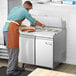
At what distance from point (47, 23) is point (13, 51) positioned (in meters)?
1.13

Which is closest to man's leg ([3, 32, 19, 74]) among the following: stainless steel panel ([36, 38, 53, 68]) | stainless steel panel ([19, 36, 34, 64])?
stainless steel panel ([19, 36, 34, 64])

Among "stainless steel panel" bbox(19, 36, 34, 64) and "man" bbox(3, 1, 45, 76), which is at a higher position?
"man" bbox(3, 1, 45, 76)

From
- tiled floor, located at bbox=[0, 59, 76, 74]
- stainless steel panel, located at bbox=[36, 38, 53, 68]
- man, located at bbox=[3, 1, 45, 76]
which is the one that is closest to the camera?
man, located at bbox=[3, 1, 45, 76]

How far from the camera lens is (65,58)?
5441mm

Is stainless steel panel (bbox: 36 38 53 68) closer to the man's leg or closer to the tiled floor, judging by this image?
the tiled floor

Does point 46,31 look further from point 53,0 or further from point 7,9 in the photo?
point 7,9

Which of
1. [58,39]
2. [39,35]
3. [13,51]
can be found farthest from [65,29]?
[13,51]

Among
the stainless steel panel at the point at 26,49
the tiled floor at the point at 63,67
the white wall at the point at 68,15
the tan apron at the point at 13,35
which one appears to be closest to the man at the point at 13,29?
the tan apron at the point at 13,35

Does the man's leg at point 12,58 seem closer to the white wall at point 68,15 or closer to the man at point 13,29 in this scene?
the man at point 13,29

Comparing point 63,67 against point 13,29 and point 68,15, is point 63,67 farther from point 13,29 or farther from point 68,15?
point 13,29

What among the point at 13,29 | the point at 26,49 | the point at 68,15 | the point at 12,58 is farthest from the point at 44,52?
the point at 68,15

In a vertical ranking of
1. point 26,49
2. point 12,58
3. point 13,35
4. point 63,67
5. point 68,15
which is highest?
point 68,15

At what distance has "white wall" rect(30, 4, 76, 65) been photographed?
5.18 meters

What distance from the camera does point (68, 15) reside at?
521cm
